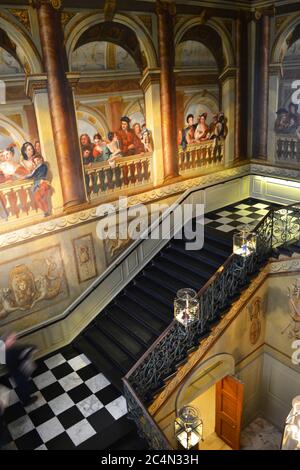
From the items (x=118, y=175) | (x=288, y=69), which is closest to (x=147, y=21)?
(x=118, y=175)

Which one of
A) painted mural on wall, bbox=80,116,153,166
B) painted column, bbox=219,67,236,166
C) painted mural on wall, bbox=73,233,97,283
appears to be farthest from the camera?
painted column, bbox=219,67,236,166

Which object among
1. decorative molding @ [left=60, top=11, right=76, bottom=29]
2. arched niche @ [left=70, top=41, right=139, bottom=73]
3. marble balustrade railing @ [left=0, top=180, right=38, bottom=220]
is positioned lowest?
marble balustrade railing @ [left=0, top=180, right=38, bottom=220]

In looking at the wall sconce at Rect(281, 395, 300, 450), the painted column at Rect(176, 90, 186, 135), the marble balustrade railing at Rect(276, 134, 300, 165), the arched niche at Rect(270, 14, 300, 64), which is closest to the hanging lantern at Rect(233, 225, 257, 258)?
the wall sconce at Rect(281, 395, 300, 450)

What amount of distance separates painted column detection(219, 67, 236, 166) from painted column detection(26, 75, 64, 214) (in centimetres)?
399

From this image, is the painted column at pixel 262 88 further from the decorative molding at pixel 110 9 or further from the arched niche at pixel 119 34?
the decorative molding at pixel 110 9

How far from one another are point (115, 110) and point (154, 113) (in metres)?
0.82

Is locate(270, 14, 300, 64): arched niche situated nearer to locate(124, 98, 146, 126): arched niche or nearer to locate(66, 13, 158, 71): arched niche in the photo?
locate(66, 13, 158, 71): arched niche

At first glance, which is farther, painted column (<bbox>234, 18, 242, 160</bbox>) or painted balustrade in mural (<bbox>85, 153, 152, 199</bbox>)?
painted column (<bbox>234, 18, 242, 160</bbox>)

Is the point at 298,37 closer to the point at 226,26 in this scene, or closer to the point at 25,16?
the point at 226,26

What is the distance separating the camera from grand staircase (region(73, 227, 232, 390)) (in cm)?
621

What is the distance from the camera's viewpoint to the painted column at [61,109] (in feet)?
17.5

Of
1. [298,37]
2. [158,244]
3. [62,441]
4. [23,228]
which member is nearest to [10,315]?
[23,228]

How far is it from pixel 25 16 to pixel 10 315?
168 inches

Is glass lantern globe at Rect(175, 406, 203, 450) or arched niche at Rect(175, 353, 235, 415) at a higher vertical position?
glass lantern globe at Rect(175, 406, 203, 450)
